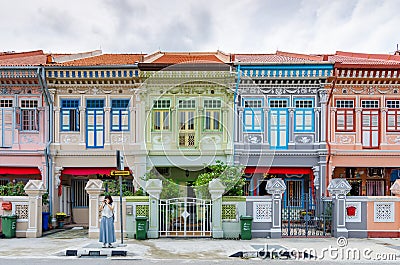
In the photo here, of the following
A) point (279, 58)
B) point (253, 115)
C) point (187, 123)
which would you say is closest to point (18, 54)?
point (187, 123)

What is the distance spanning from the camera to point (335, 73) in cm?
2178

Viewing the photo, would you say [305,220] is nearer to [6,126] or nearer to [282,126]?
[282,126]

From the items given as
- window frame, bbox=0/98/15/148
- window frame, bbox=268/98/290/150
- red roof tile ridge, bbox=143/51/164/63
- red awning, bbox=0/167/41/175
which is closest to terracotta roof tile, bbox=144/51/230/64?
red roof tile ridge, bbox=143/51/164/63

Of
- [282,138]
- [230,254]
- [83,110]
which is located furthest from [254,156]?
[230,254]

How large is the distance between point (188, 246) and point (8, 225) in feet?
20.6

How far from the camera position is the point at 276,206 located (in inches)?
664

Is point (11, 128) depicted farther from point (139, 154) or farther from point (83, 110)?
point (139, 154)

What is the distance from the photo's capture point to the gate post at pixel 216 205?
1670 cm

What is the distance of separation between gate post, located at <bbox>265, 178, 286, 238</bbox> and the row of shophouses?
17.5ft

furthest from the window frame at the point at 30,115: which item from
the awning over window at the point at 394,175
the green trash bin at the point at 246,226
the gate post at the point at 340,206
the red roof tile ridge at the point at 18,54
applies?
the awning over window at the point at 394,175

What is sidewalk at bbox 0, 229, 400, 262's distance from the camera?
13.8 m

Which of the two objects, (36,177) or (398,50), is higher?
(398,50)

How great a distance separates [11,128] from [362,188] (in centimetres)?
1524

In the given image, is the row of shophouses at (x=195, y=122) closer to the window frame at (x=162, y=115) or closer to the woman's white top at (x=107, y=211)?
the window frame at (x=162, y=115)
